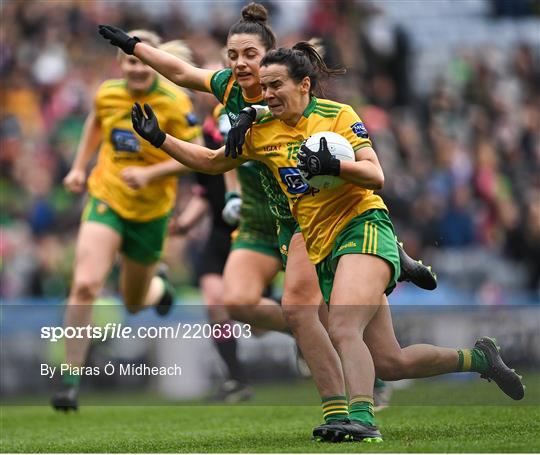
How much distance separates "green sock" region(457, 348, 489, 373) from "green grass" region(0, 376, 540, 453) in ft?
1.08

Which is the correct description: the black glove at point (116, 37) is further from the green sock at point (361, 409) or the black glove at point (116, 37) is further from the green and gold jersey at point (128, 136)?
the green sock at point (361, 409)

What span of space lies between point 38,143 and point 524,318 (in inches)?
274

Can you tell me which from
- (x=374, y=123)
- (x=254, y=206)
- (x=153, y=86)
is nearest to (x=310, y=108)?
(x=254, y=206)

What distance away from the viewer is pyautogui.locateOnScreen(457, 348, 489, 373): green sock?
23.9ft

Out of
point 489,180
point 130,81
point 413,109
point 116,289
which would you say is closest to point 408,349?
point 130,81

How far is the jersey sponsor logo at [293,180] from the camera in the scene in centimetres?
683

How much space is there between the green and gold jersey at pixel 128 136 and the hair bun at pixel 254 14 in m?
2.42

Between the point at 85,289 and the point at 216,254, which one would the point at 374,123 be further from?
the point at 85,289

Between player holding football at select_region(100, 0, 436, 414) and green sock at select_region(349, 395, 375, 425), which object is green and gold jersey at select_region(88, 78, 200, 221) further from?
green sock at select_region(349, 395, 375, 425)

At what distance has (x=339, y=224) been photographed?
6.76 meters

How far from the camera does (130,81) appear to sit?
393 inches

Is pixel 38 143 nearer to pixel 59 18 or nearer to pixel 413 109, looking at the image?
pixel 59 18

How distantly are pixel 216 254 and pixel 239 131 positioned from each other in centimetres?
470

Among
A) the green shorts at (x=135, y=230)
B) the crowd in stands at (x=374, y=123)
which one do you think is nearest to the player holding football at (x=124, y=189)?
the green shorts at (x=135, y=230)
